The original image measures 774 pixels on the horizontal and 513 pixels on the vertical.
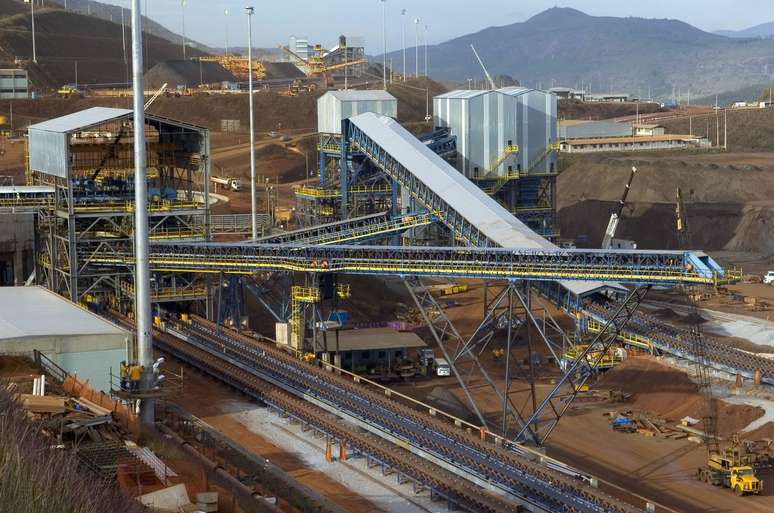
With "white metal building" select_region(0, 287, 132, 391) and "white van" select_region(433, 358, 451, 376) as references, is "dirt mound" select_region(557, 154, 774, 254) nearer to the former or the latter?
"white van" select_region(433, 358, 451, 376)

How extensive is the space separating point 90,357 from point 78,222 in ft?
64.0

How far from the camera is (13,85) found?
121 m

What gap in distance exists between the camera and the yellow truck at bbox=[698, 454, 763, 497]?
36.2 meters

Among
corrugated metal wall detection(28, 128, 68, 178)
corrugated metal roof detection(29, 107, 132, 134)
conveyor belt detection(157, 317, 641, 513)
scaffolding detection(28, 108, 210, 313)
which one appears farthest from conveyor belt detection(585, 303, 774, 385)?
corrugated metal wall detection(28, 128, 68, 178)

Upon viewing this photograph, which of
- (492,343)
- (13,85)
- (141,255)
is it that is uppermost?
(13,85)

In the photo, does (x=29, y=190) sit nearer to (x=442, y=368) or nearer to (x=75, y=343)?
(x=442, y=368)

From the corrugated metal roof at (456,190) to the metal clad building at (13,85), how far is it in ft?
214

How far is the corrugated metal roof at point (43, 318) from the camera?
34750 mm

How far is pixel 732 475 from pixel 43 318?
67.3 ft

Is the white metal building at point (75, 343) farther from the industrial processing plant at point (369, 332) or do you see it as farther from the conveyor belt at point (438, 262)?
the conveyor belt at point (438, 262)

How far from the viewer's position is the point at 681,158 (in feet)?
404

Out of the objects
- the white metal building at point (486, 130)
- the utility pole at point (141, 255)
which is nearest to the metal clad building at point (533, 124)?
the white metal building at point (486, 130)

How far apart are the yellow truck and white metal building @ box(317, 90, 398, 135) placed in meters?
33.4

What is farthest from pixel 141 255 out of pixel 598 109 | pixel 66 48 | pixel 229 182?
→ pixel 598 109
